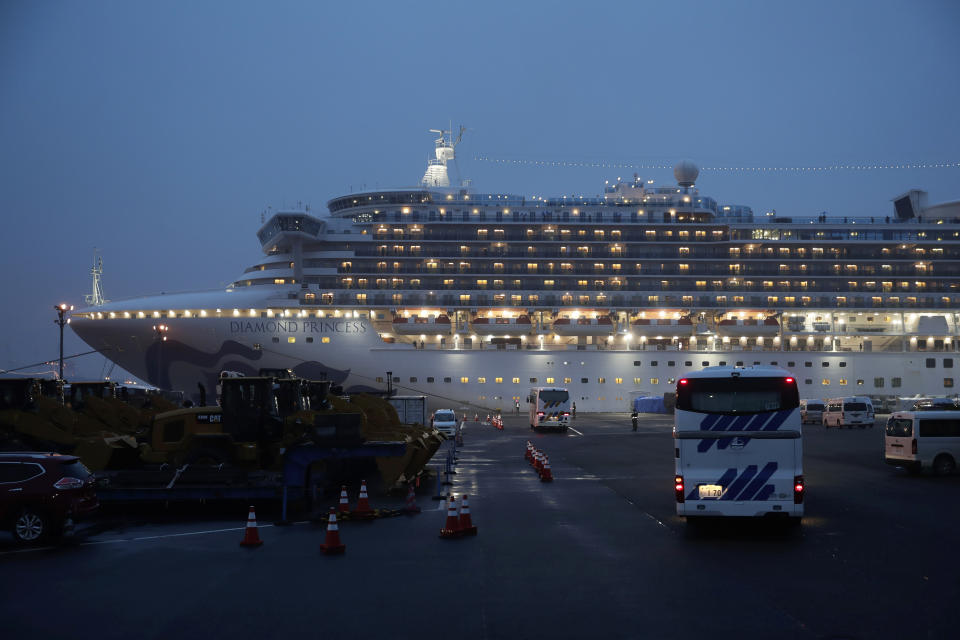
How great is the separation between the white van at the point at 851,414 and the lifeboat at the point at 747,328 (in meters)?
11.6

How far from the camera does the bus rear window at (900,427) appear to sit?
19.8m

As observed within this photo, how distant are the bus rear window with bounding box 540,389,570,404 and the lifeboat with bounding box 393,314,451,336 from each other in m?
13.9

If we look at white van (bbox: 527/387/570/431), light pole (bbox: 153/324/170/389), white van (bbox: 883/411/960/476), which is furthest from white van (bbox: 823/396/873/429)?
light pole (bbox: 153/324/170/389)

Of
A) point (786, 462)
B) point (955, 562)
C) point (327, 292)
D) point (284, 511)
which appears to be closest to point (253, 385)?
point (284, 511)

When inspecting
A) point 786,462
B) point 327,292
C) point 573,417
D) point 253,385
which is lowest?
point 573,417

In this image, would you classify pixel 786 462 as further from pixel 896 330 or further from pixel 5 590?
pixel 896 330

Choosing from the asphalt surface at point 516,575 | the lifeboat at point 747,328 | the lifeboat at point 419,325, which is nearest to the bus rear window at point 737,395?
the asphalt surface at point 516,575

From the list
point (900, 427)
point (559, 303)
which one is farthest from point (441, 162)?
point (900, 427)

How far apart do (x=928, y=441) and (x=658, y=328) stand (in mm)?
34687

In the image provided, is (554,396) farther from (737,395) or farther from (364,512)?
(737,395)

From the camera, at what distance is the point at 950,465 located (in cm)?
1989

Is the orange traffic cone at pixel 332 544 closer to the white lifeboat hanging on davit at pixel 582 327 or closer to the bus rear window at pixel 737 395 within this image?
the bus rear window at pixel 737 395

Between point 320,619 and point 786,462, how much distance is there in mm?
7194

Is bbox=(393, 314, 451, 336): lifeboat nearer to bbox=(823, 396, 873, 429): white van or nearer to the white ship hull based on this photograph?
the white ship hull
